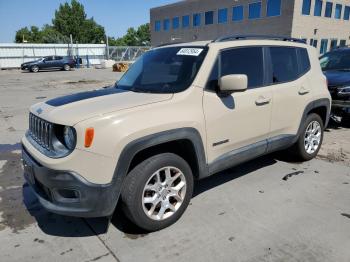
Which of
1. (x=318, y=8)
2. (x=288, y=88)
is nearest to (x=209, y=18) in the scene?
(x=318, y=8)

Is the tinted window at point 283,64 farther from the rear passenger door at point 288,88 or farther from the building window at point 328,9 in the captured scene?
the building window at point 328,9

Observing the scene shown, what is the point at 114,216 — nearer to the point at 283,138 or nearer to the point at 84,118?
the point at 84,118

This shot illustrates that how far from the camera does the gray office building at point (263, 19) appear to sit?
108 ft

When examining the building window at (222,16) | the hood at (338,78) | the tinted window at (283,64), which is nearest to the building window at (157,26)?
the building window at (222,16)

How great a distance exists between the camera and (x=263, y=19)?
35.2 m

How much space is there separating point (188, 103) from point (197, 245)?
53.0 inches

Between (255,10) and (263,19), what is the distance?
1.79 meters

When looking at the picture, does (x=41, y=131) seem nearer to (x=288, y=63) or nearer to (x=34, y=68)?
(x=288, y=63)

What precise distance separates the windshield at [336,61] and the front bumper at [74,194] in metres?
6.79

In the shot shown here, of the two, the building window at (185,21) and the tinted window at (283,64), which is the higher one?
the building window at (185,21)

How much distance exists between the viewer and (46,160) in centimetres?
279

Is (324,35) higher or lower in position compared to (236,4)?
lower

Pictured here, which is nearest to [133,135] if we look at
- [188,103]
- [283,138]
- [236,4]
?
[188,103]

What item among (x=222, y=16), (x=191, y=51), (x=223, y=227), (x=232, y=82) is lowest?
(x=223, y=227)
